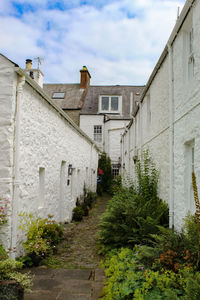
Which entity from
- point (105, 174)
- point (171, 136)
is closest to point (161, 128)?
point (171, 136)

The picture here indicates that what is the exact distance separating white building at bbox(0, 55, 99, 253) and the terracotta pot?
1714mm

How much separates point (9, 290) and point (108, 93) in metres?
22.8

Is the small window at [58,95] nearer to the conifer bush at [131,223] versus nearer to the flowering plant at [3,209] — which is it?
the conifer bush at [131,223]

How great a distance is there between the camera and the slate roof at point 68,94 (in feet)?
82.7

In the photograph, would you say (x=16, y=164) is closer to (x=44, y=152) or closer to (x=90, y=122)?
(x=44, y=152)

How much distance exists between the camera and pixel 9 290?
11.9 feet

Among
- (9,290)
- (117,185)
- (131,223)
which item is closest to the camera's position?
(9,290)

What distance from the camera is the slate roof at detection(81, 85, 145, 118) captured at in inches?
981

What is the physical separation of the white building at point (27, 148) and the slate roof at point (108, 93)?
15069 mm

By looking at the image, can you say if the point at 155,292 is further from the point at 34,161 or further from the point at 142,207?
the point at 34,161

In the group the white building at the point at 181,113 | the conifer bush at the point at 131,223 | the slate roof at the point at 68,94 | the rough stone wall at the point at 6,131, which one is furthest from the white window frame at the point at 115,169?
the rough stone wall at the point at 6,131

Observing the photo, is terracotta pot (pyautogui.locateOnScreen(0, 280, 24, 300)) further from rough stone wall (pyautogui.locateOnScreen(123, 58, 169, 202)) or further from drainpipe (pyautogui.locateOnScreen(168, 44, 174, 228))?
rough stone wall (pyautogui.locateOnScreen(123, 58, 169, 202))

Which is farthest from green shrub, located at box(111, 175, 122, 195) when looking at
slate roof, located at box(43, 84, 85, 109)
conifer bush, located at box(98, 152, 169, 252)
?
slate roof, located at box(43, 84, 85, 109)

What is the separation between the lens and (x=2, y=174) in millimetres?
5406
